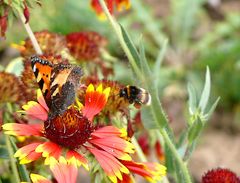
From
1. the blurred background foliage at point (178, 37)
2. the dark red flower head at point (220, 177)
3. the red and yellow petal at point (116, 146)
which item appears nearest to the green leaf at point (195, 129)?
the dark red flower head at point (220, 177)

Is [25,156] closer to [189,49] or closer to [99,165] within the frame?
[99,165]

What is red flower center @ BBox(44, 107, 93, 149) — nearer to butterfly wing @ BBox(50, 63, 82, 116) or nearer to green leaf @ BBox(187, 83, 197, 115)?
butterfly wing @ BBox(50, 63, 82, 116)

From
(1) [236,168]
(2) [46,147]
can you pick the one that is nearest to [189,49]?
(1) [236,168]

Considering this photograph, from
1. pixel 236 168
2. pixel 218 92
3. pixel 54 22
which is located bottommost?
pixel 236 168

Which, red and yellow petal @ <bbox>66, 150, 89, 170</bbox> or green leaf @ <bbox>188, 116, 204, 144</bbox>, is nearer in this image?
red and yellow petal @ <bbox>66, 150, 89, 170</bbox>

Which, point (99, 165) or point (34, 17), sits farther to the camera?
point (34, 17)

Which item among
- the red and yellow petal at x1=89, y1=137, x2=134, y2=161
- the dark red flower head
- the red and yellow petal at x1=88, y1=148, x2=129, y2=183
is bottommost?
the dark red flower head

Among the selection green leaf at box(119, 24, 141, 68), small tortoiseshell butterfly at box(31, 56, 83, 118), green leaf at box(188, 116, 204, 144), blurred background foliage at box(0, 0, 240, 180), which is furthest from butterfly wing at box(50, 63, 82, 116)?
blurred background foliage at box(0, 0, 240, 180)

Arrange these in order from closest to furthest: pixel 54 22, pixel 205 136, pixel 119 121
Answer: pixel 119 121 → pixel 205 136 → pixel 54 22
